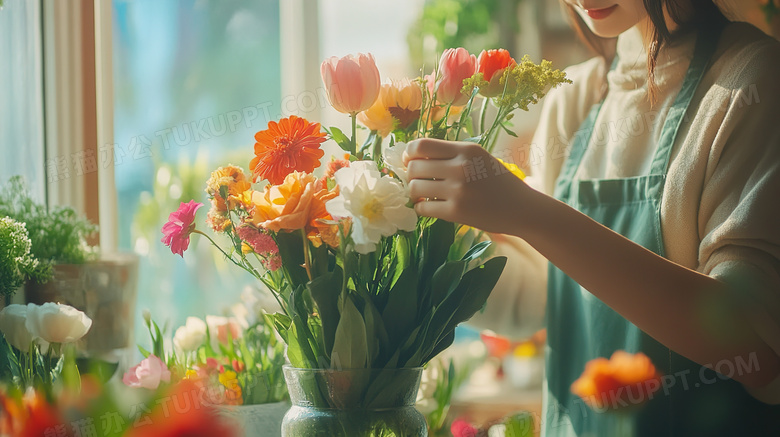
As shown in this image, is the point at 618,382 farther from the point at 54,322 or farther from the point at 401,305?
the point at 54,322

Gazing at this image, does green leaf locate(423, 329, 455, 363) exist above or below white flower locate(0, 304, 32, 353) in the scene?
below

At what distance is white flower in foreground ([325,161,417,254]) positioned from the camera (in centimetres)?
39

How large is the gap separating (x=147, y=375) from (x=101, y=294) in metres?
0.10

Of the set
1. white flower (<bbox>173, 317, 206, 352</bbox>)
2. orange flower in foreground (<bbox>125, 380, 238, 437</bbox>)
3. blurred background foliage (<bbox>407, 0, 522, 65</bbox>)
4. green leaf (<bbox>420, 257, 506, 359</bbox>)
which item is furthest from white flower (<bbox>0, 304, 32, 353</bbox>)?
blurred background foliage (<bbox>407, 0, 522, 65</bbox>)

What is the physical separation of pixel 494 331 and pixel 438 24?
0.66 m

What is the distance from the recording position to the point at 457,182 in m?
0.45

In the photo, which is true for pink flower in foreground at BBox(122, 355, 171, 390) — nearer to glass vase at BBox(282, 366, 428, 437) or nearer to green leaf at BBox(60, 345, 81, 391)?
green leaf at BBox(60, 345, 81, 391)

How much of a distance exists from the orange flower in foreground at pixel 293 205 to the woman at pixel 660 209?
0.06 metres

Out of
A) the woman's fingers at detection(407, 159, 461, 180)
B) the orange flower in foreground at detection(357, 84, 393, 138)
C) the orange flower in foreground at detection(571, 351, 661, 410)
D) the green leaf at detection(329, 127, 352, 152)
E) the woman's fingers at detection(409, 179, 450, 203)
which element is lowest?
the orange flower in foreground at detection(571, 351, 661, 410)

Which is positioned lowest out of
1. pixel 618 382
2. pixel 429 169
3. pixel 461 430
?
pixel 461 430

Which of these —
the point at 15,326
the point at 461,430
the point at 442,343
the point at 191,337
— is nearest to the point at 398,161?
the point at 442,343

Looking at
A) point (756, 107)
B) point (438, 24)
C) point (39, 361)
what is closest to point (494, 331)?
point (756, 107)

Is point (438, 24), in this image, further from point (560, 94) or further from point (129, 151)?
point (129, 151)

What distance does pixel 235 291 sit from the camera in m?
1.02
